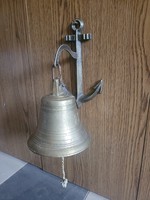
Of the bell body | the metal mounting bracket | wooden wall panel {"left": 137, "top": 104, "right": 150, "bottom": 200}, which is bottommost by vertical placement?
wooden wall panel {"left": 137, "top": 104, "right": 150, "bottom": 200}

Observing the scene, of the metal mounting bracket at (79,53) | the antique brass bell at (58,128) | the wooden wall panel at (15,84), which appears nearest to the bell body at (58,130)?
the antique brass bell at (58,128)

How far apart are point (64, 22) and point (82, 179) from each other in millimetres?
578

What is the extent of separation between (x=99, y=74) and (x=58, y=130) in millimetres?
217

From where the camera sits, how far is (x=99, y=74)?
604mm

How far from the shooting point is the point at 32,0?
0.67 m

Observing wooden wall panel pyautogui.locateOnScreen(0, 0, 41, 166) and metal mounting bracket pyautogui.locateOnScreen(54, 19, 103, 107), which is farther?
wooden wall panel pyautogui.locateOnScreen(0, 0, 41, 166)

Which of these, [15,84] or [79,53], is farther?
[15,84]

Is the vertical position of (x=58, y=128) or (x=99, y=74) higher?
(x=99, y=74)

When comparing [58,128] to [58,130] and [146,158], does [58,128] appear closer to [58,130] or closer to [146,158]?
[58,130]

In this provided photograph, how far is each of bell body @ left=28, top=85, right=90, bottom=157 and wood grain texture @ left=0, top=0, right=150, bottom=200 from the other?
14 centimetres

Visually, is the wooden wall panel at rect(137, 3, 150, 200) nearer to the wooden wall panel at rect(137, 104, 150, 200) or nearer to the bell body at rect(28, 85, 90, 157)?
the wooden wall panel at rect(137, 104, 150, 200)

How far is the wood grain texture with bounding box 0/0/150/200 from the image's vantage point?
533 millimetres

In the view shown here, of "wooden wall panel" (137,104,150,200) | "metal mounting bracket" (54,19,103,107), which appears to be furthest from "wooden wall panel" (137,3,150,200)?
"metal mounting bracket" (54,19,103,107)

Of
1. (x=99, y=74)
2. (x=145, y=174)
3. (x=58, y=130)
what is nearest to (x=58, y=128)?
(x=58, y=130)
